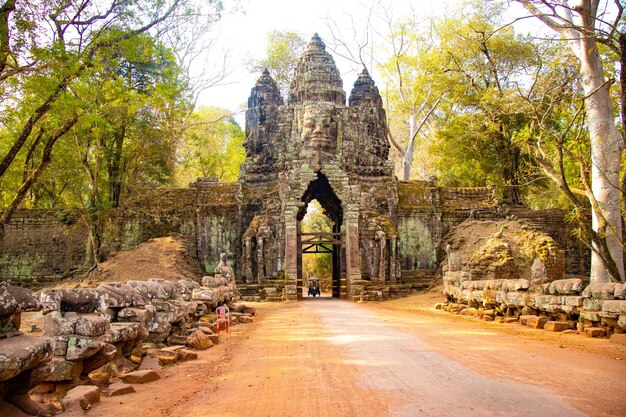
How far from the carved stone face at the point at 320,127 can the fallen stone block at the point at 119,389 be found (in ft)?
62.6

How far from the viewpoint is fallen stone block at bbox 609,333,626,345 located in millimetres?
8578

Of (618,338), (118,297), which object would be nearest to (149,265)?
(118,297)

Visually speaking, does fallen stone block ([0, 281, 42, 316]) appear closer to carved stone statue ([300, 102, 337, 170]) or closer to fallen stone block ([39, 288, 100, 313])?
fallen stone block ([39, 288, 100, 313])

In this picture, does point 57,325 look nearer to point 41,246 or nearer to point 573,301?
point 573,301

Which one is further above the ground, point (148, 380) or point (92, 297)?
point (92, 297)

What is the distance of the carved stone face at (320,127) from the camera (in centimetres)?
2414

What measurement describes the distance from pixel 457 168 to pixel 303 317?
71.2 feet

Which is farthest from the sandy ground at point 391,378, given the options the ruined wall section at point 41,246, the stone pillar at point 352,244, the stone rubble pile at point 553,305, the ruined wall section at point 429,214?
the ruined wall section at point 41,246

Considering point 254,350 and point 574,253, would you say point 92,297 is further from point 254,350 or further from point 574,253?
point 574,253

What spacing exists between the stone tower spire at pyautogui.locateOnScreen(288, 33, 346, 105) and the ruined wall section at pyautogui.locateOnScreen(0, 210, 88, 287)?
1340cm

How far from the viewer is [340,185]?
23.0 m

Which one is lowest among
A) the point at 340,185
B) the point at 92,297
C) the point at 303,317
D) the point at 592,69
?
the point at 303,317

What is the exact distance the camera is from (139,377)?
5867mm

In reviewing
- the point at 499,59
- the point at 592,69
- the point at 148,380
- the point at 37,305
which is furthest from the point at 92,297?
the point at 499,59
